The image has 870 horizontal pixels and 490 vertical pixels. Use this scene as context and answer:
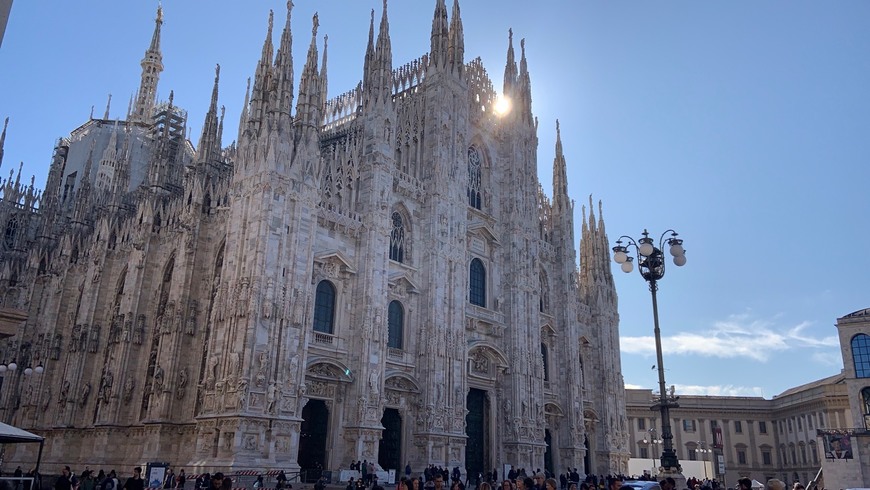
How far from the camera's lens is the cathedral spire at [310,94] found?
3105cm

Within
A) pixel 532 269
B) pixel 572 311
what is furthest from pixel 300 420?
pixel 572 311

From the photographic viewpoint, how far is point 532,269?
142ft

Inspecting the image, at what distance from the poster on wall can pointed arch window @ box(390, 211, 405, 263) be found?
33.3 meters

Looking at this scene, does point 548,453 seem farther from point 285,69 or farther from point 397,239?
point 285,69

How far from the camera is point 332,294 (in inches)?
1237

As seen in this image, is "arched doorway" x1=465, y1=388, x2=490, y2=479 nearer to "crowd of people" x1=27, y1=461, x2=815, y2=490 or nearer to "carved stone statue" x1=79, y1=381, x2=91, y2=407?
"crowd of people" x1=27, y1=461, x2=815, y2=490

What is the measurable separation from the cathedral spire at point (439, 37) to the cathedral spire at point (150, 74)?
41235 millimetres

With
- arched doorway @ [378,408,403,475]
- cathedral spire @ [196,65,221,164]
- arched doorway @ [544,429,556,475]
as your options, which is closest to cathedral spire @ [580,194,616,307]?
arched doorway @ [544,429,556,475]

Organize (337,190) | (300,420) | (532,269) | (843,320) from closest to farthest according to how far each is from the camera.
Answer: (300,420)
(337,190)
(532,269)
(843,320)

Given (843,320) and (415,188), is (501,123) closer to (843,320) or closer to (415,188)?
(415,188)

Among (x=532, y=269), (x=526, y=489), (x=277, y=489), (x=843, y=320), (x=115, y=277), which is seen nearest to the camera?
(x=526, y=489)

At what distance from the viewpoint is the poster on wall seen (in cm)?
4488

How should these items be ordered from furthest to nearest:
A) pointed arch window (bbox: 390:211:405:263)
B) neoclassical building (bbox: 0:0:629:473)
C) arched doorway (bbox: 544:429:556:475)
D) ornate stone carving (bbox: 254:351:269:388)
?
arched doorway (bbox: 544:429:556:475) → pointed arch window (bbox: 390:211:405:263) → neoclassical building (bbox: 0:0:629:473) → ornate stone carving (bbox: 254:351:269:388)

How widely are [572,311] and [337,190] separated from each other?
2122cm
